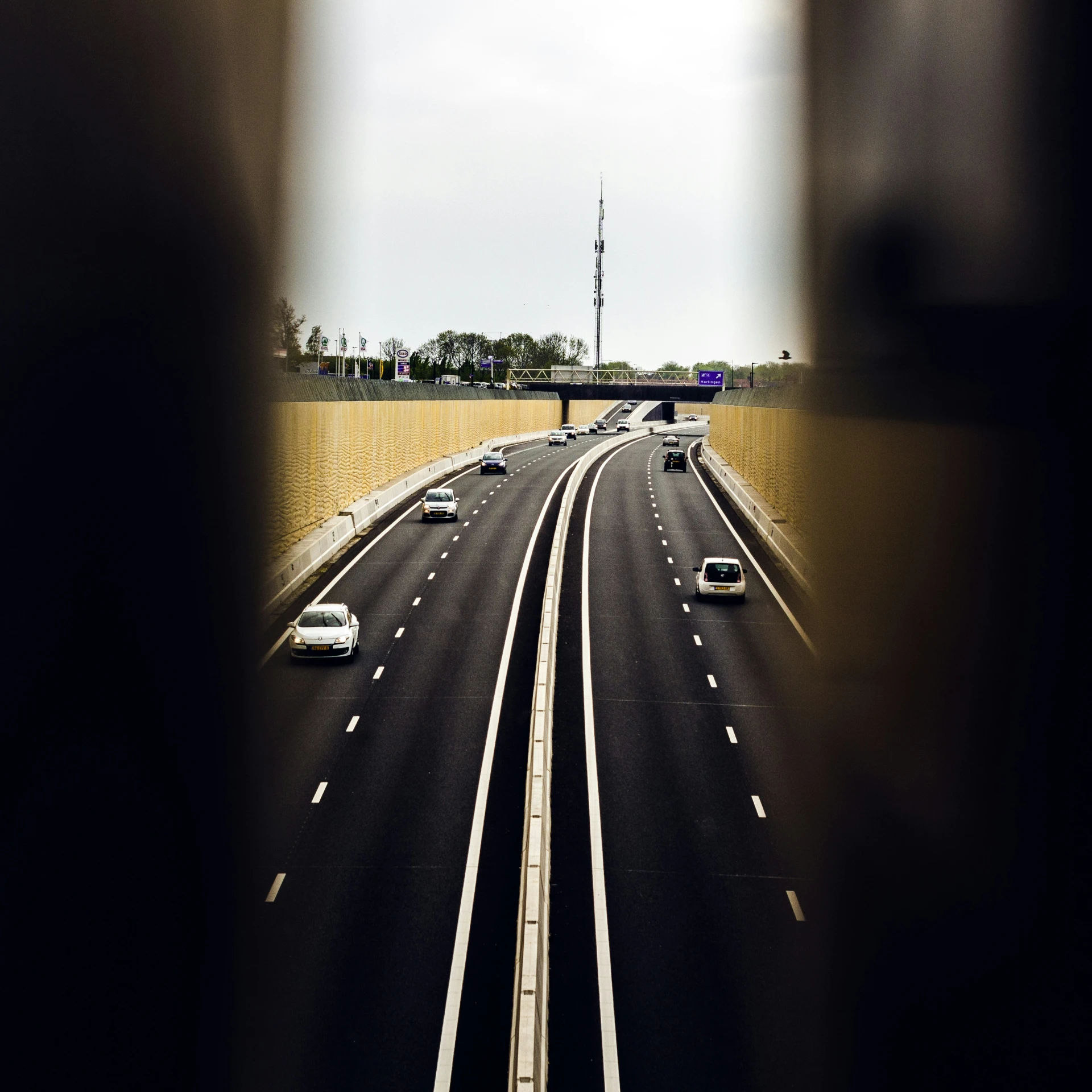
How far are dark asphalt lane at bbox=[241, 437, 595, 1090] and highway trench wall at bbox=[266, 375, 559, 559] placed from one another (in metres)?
0.77

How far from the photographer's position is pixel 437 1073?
7.86 m

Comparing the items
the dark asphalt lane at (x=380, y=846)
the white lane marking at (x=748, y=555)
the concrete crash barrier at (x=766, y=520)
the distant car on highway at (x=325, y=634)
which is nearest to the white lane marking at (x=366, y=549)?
the dark asphalt lane at (x=380, y=846)

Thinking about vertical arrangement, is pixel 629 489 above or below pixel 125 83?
below

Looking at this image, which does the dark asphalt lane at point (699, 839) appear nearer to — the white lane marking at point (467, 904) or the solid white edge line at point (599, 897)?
the solid white edge line at point (599, 897)

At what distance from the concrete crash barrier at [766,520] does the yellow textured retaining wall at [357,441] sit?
149 cm

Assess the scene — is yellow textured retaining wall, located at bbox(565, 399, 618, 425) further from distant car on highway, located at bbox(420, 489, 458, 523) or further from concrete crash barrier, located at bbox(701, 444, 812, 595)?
distant car on highway, located at bbox(420, 489, 458, 523)

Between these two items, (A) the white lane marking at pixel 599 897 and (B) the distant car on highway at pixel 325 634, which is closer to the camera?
(A) the white lane marking at pixel 599 897

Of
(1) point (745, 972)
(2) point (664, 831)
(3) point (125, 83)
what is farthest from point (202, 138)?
(2) point (664, 831)

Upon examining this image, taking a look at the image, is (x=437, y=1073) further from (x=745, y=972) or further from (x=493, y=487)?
(x=493, y=487)

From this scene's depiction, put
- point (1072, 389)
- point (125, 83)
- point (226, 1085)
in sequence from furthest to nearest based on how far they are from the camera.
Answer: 1. point (226, 1085)
2. point (125, 83)
3. point (1072, 389)

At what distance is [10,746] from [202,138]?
5.74 feet

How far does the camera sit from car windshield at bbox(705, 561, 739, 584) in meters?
29.9

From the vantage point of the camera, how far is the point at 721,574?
29.9 metres

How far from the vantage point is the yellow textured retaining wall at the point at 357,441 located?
362 cm
